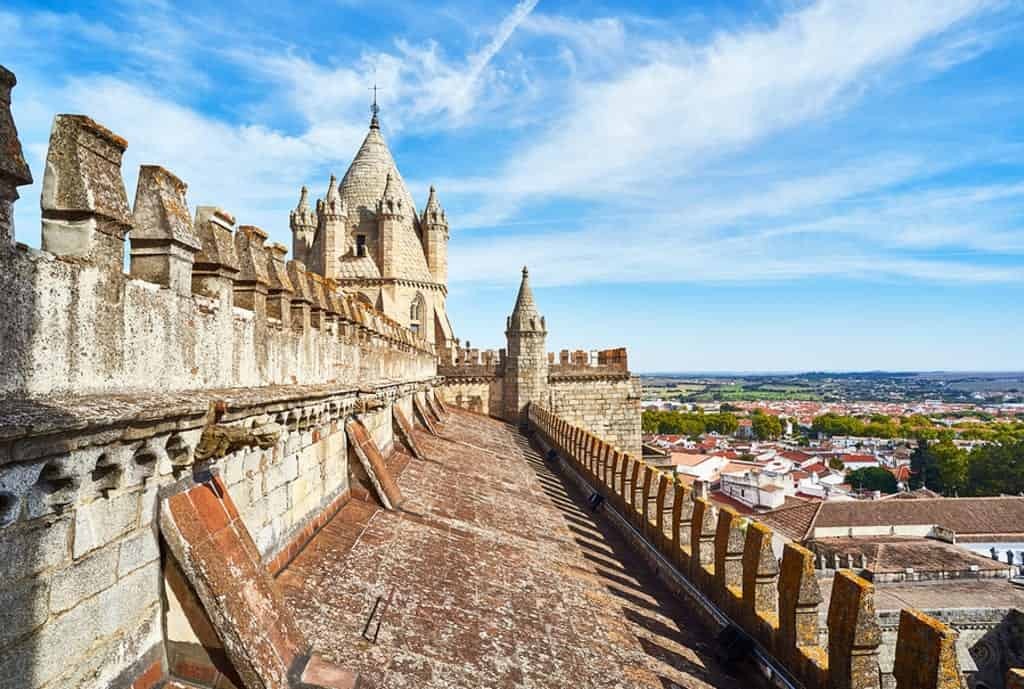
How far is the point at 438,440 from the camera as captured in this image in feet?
59.5

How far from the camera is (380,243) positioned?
133 feet

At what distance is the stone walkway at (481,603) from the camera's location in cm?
570

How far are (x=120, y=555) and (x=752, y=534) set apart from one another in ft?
22.3

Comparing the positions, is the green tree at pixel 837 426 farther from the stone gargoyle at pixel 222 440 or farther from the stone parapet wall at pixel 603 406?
the stone gargoyle at pixel 222 440

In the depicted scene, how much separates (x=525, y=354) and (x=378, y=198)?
15688 millimetres

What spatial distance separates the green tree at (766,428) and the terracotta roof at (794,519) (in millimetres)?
110510

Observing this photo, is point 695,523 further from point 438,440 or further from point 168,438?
point 438,440

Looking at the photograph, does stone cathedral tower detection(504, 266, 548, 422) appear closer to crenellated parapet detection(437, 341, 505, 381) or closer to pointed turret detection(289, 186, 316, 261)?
crenellated parapet detection(437, 341, 505, 381)

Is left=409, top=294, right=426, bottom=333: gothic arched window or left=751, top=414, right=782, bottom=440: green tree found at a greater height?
left=409, top=294, right=426, bottom=333: gothic arched window

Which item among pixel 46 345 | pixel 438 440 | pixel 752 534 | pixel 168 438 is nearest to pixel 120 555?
pixel 168 438

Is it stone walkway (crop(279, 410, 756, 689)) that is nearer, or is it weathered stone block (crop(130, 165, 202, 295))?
weathered stone block (crop(130, 165, 202, 295))

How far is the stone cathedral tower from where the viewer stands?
109 feet

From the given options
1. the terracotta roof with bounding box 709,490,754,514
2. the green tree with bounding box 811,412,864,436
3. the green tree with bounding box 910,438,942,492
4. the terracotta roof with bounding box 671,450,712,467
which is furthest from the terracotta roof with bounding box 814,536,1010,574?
the green tree with bounding box 811,412,864,436

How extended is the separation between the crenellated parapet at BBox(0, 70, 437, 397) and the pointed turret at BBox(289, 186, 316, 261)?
122 ft
